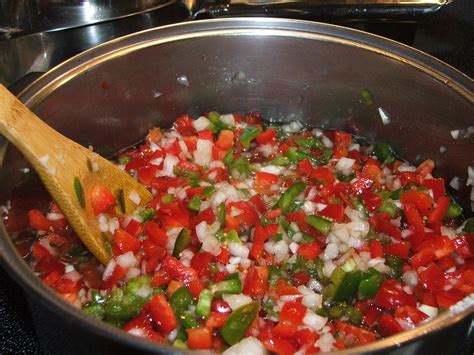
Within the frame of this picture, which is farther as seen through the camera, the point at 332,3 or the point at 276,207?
the point at 332,3

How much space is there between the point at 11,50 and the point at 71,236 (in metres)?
1.00

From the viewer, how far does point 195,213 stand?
6.24ft

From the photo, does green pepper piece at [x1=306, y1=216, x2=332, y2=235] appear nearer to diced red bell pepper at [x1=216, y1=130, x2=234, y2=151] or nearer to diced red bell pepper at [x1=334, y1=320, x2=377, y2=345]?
diced red bell pepper at [x1=334, y1=320, x2=377, y2=345]

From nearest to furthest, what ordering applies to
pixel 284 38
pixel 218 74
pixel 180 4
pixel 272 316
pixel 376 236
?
pixel 272 316 < pixel 376 236 < pixel 284 38 < pixel 218 74 < pixel 180 4

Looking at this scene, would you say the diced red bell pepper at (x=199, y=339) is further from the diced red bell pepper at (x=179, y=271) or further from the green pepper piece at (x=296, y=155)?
the green pepper piece at (x=296, y=155)

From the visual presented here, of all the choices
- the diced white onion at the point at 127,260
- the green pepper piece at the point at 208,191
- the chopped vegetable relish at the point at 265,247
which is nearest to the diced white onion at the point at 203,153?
the chopped vegetable relish at the point at 265,247

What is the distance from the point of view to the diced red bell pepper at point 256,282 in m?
1.63

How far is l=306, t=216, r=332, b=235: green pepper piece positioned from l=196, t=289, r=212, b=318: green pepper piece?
0.45m

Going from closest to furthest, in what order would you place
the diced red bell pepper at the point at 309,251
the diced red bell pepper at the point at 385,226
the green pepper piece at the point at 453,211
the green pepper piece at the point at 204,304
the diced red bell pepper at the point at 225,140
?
the green pepper piece at the point at 204,304 < the diced red bell pepper at the point at 309,251 < the diced red bell pepper at the point at 385,226 < the green pepper piece at the point at 453,211 < the diced red bell pepper at the point at 225,140

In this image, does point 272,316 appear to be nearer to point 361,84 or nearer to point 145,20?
point 361,84

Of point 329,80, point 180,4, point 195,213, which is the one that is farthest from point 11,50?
point 329,80

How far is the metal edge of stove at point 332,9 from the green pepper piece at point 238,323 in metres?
1.38

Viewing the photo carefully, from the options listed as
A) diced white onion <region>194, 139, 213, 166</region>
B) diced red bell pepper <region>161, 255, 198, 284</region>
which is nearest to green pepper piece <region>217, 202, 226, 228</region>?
diced red bell pepper <region>161, 255, 198, 284</region>

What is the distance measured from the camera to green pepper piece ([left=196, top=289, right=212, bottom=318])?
60.9 inches
